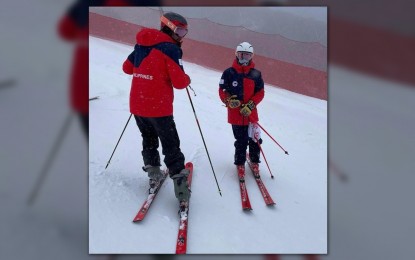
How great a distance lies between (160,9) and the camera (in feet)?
7.58

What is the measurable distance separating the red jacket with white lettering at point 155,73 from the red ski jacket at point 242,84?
0.80m

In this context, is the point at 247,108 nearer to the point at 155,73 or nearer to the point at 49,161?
the point at 155,73

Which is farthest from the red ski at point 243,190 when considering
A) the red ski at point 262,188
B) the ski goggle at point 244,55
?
the ski goggle at point 244,55

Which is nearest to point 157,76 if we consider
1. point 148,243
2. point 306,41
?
point 148,243

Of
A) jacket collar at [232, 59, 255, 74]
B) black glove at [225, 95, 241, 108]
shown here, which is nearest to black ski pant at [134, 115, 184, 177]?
black glove at [225, 95, 241, 108]

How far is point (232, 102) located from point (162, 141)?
2.67 feet

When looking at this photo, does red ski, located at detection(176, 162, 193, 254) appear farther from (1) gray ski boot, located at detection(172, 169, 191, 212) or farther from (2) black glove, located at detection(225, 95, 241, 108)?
(2) black glove, located at detection(225, 95, 241, 108)

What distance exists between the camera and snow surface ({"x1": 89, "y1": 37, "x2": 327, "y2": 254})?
2.33 meters

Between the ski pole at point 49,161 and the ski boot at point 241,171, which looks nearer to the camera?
the ski pole at point 49,161

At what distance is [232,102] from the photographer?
3.00 m

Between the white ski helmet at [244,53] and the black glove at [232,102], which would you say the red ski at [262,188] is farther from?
the white ski helmet at [244,53]

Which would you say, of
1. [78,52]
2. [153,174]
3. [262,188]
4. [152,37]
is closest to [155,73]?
[152,37]

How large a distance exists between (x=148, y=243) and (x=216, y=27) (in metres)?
1.79

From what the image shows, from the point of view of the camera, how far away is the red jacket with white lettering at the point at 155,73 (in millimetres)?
2244
